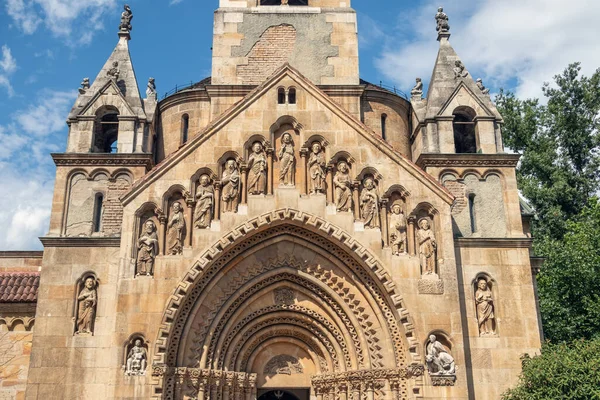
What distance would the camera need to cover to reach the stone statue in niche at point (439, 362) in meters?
16.3

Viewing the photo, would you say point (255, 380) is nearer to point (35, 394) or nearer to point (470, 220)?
point (35, 394)

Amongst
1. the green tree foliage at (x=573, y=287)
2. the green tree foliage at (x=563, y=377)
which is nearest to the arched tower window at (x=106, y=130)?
the green tree foliage at (x=563, y=377)

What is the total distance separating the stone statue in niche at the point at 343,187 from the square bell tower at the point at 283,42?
5.01 meters

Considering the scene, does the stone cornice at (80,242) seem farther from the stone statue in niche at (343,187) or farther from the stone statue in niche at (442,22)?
the stone statue in niche at (442,22)

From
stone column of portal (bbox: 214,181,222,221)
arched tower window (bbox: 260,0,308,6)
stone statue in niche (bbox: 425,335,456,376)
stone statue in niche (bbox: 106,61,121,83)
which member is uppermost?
arched tower window (bbox: 260,0,308,6)

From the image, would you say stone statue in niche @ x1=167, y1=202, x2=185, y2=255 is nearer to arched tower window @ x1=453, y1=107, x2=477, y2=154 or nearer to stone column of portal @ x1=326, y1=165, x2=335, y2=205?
stone column of portal @ x1=326, y1=165, x2=335, y2=205

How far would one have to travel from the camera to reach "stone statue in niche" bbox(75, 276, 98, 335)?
17.4 metres

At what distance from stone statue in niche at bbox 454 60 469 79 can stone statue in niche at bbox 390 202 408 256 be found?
612 cm

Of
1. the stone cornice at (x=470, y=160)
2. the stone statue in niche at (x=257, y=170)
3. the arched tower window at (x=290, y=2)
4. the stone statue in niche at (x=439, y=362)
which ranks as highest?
the arched tower window at (x=290, y=2)

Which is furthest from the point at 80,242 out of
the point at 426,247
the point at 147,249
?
the point at 426,247

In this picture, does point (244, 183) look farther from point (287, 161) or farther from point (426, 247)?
point (426, 247)

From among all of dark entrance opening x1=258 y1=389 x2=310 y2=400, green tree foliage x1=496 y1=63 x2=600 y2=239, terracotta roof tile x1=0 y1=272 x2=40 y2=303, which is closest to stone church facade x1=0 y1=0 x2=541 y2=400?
terracotta roof tile x1=0 y1=272 x2=40 y2=303

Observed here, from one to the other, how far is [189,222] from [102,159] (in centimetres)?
405

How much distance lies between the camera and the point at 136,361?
53.0 ft
